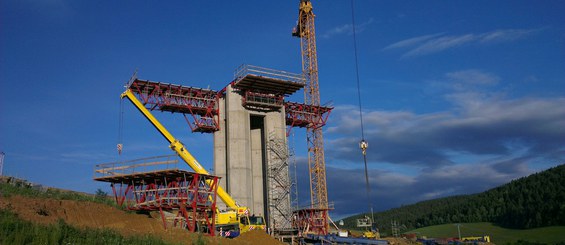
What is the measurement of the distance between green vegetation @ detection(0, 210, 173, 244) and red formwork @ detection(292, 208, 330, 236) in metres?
43.9

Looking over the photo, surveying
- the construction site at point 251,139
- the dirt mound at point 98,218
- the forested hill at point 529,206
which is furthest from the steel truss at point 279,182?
the forested hill at point 529,206

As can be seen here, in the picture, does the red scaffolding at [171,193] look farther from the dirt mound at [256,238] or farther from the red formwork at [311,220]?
the red formwork at [311,220]

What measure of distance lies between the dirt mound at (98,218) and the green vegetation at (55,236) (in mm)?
4203

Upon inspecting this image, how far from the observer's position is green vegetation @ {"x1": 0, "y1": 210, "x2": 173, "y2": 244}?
73.9 ft

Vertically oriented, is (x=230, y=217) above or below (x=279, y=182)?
below

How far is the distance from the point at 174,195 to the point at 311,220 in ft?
96.1

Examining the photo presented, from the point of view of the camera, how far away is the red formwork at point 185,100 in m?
61.0

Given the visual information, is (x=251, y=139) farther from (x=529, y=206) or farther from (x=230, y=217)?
(x=529, y=206)

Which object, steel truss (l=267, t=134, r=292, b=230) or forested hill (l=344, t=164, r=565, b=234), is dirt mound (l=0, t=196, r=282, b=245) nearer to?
steel truss (l=267, t=134, r=292, b=230)

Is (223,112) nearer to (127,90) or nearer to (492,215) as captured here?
(127,90)

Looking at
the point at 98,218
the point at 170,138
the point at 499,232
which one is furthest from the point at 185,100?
the point at 499,232

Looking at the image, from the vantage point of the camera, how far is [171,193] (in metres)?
45.5

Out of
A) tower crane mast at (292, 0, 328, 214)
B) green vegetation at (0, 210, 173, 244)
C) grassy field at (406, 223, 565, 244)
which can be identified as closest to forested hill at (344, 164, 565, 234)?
grassy field at (406, 223, 565, 244)

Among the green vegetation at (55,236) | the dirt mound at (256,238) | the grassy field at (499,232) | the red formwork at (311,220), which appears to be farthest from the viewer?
the grassy field at (499,232)
